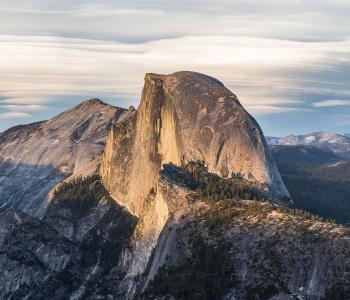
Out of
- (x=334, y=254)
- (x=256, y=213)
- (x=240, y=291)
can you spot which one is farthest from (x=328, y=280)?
(x=256, y=213)

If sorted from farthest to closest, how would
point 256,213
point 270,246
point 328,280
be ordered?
1. point 256,213
2. point 270,246
3. point 328,280

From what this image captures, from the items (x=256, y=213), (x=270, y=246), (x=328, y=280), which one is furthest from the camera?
(x=256, y=213)

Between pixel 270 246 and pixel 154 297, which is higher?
pixel 270 246

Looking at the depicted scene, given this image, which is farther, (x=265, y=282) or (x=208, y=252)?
(x=208, y=252)

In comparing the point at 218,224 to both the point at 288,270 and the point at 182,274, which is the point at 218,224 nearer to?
the point at 182,274

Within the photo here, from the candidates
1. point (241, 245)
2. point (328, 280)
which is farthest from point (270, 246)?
point (328, 280)

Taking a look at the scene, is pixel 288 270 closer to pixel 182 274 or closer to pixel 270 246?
pixel 270 246
